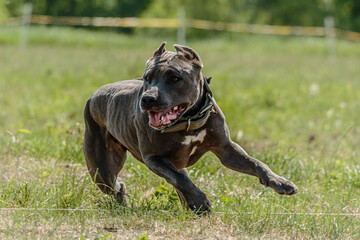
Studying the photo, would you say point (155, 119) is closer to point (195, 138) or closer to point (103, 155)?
point (195, 138)

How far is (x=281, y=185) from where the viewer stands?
436 cm

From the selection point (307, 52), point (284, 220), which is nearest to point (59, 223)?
point (284, 220)

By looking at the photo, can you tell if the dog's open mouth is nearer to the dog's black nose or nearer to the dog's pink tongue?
the dog's pink tongue

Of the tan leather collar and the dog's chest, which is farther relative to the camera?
the dog's chest

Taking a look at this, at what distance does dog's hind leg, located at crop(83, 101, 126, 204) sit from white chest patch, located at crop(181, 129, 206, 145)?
3.36 ft

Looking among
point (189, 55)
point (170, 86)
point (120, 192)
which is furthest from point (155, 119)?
point (120, 192)

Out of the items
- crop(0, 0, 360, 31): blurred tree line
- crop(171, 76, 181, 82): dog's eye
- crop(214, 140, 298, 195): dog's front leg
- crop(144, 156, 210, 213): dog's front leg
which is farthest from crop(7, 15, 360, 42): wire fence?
crop(144, 156, 210, 213): dog's front leg

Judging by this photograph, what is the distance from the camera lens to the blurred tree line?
4956 centimetres

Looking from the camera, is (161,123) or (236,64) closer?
(161,123)

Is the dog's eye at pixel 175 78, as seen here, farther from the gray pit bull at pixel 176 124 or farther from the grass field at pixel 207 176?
the grass field at pixel 207 176

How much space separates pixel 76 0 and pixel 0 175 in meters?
47.7

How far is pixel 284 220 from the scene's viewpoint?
4535 mm

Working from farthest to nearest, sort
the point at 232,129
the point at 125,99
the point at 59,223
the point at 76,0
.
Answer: the point at 76,0, the point at 232,129, the point at 125,99, the point at 59,223

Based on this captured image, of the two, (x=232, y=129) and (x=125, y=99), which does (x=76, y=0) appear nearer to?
(x=232, y=129)
